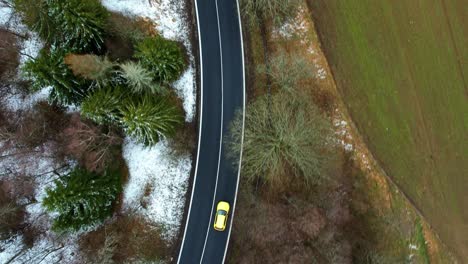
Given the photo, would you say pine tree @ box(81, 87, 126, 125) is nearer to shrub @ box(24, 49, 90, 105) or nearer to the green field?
shrub @ box(24, 49, 90, 105)

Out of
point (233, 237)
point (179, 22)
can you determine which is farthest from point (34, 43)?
point (233, 237)

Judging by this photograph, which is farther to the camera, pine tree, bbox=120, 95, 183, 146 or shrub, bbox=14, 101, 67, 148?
shrub, bbox=14, 101, 67, 148

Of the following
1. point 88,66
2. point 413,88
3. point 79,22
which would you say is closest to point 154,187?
point 88,66

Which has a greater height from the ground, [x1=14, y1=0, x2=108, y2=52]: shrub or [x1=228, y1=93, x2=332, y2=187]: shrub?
[x1=14, y1=0, x2=108, y2=52]: shrub

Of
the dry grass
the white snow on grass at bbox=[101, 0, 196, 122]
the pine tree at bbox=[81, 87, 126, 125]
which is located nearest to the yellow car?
the dry grass

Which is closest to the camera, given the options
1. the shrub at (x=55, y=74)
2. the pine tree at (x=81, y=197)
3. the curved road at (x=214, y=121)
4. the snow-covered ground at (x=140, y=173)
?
the pine tree at (x=81, y=197)

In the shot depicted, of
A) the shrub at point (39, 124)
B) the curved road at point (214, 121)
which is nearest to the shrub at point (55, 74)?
the shrub at point (39, 124)

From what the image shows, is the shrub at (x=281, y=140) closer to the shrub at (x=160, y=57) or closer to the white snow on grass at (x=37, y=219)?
the shrub at (x=160, y=57)
